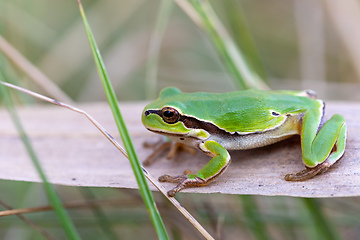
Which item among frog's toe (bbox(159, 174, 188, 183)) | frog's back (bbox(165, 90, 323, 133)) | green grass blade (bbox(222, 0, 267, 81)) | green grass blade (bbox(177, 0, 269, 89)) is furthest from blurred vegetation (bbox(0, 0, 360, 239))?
frog's back (bbox(165, 90, 323, 133))

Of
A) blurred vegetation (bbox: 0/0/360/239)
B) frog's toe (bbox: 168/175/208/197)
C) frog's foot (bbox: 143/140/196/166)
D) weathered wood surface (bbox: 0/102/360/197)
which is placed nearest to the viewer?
weathered wood surface (bbox: 0/102/360/197)

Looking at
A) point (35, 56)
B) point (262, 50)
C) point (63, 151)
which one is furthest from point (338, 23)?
point (35, 56)

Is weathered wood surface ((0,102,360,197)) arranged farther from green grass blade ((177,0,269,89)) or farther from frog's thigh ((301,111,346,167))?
green grass blade ((177,0,269,89))

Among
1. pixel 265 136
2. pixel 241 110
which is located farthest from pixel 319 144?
pixel 241 110

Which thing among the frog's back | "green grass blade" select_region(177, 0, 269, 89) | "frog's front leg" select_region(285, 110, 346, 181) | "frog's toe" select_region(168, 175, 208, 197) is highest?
"green grass blade" select_region(177, 0, 269, 89)

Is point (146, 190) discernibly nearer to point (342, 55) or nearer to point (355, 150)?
point (355, 150)

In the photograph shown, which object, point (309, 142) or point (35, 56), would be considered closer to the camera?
point (309, 142)

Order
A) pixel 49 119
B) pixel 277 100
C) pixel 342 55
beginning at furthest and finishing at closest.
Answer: pixel 342 55, pixel 49 119, pixel 277 100

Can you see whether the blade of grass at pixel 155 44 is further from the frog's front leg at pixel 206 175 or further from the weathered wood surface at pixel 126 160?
the frog's front leg at pixel 206 175

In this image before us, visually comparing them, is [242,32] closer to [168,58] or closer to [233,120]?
[233,120]
